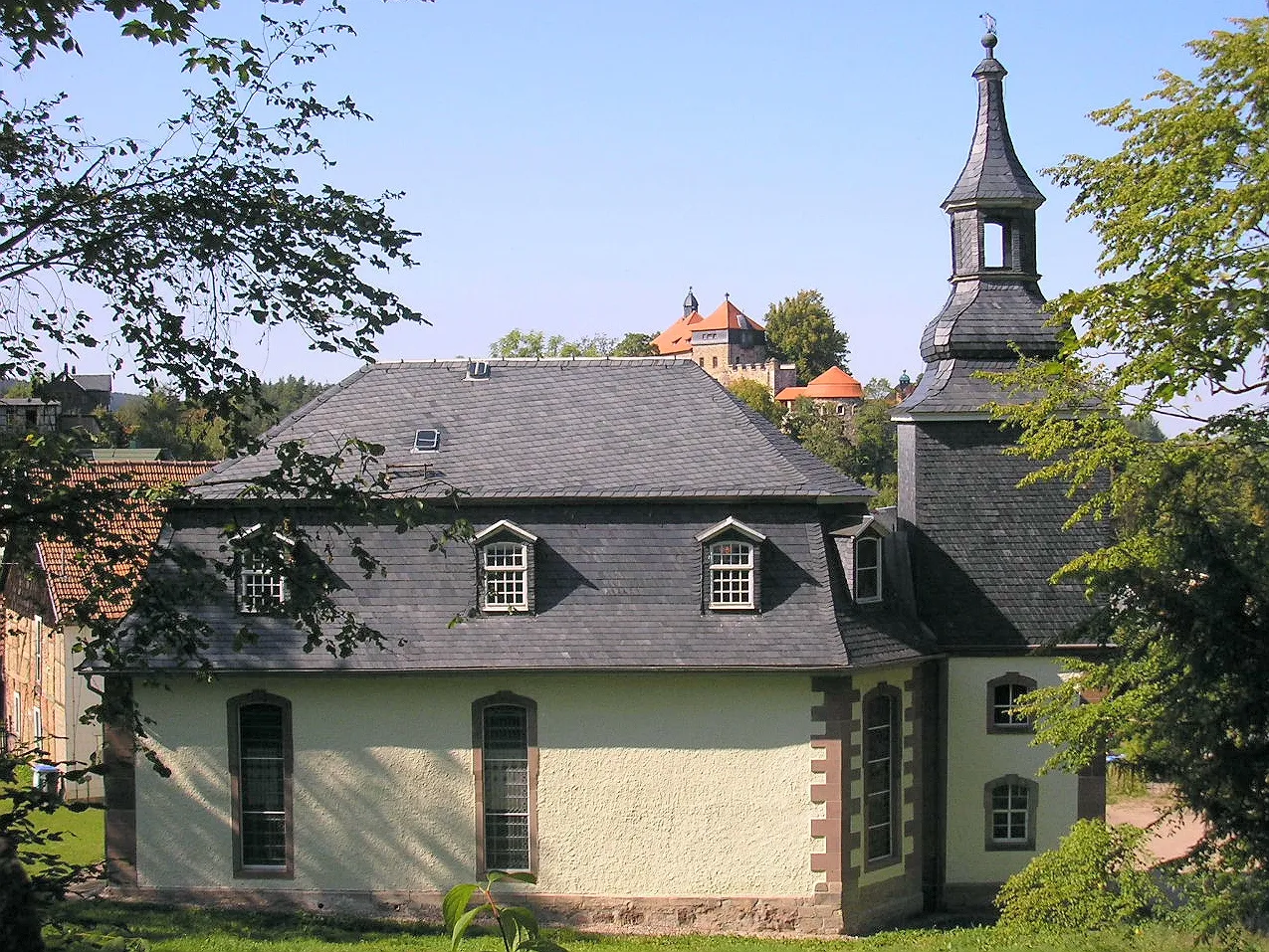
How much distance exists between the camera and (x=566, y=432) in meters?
23.2

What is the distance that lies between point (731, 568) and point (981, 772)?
619 cm

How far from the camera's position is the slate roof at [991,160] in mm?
24922

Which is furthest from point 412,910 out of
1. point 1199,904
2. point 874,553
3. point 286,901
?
point 1199,904

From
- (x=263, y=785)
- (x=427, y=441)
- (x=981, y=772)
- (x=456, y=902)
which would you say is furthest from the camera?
(x=981, y=772)

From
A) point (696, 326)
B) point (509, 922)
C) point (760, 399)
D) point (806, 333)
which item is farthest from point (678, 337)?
point (509, 922)

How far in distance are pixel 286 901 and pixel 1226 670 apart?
14150 mm

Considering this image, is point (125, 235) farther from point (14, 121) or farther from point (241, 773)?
point (241, 773)

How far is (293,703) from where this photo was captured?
70.6 ft

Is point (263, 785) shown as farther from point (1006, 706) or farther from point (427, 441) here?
point (1006, 706)

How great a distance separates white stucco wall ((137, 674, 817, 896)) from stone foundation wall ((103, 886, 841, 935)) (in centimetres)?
16

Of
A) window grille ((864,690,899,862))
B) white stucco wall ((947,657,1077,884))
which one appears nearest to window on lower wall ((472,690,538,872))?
window grille ((864,690,899,862))

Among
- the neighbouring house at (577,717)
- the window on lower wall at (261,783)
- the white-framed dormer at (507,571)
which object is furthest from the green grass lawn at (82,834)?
the white-framed dormer at (507,571)

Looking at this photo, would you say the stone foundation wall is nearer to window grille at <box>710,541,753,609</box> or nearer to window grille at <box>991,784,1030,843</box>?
window grille at <box>991,784,1030,843</box>

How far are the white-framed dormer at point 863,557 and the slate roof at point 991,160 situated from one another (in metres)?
6.68
